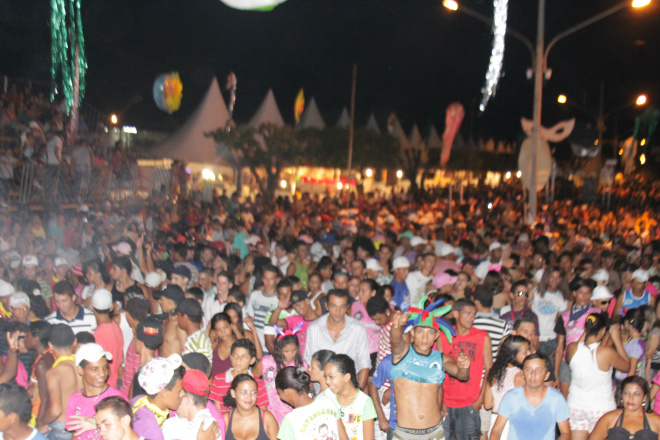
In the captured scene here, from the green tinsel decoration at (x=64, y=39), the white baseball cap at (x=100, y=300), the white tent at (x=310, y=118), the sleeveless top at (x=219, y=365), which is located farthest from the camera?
the white tent at (x=310, y=118)

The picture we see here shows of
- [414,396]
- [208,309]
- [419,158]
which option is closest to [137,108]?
[419,158]

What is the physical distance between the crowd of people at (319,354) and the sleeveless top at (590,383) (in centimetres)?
1

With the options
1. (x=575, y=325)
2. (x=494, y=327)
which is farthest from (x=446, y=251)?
(x=494, y=327)

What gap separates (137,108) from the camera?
3991cm

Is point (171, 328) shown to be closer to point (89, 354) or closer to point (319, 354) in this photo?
point (89, 354)

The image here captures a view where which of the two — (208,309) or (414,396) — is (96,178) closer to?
(208,309)

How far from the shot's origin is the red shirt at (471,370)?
518 centimetres

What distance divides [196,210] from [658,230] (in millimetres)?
12195

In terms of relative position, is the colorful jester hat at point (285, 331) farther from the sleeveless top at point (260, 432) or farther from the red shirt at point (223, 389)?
the sleeveless top at point (260, 432)

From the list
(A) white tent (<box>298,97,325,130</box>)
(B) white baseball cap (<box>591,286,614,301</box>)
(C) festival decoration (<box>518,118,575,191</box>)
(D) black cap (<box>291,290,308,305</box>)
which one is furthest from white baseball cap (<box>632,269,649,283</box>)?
(A) white tent (<box>298,97,325,130</box>)

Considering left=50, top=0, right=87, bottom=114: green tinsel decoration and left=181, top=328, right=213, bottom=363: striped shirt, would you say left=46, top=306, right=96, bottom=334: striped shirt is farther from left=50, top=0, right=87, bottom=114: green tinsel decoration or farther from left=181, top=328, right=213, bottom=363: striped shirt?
left=50, top=0, right=87, bottom=114: green tinsel decoration

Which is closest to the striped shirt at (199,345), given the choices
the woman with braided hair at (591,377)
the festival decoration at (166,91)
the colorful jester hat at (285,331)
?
the colorful jester hat at (285,331)

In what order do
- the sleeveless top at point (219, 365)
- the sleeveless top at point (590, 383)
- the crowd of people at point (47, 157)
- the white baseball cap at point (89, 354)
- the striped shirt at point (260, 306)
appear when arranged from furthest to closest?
the crowd of people at point (47, 157)
the striped shirt at point (260, 306)
the sleeveless top at point (590, 383)
the sleeveless top at point (219, 365)
the white baseball cap at point (89, 354)

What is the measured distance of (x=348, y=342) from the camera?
5379 millimetres
